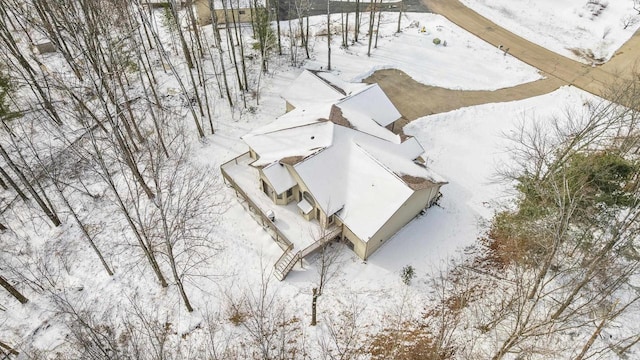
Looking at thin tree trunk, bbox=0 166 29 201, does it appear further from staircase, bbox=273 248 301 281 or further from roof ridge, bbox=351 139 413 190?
roof ridge, bbox=351 139 413 190

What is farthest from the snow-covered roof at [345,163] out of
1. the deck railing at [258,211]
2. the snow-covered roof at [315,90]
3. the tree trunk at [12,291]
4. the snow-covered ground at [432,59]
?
the tree trunk at [12,291]

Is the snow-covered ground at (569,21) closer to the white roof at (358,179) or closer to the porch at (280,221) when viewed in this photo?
the white roof at (358,179)

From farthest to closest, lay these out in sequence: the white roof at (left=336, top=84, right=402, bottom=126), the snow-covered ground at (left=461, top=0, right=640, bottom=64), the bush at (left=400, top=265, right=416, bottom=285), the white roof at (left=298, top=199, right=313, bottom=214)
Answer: the snow-covered ground at (left=461, top=0, right=640, bottom=64), the white roof at (left=336, top=84, right=402, bottom=126), the white roof at (left=298, top=199, right=313, bottom=214), the bush at (left=400, top=265, right=416, bottom=285)

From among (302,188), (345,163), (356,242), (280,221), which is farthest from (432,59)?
(280,221)

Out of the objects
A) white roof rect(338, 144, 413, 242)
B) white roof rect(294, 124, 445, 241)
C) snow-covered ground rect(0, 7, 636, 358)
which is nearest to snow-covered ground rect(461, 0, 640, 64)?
snow-covered ground rect(0, 7, 636, 358)

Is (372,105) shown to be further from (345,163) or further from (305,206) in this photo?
(305,206)

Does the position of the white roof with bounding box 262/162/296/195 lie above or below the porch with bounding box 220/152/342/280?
above

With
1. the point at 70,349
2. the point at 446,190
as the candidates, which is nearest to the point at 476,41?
the point at 446,190

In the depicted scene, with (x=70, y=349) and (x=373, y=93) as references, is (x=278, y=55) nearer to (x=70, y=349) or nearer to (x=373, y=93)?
(x=373, y=93)
